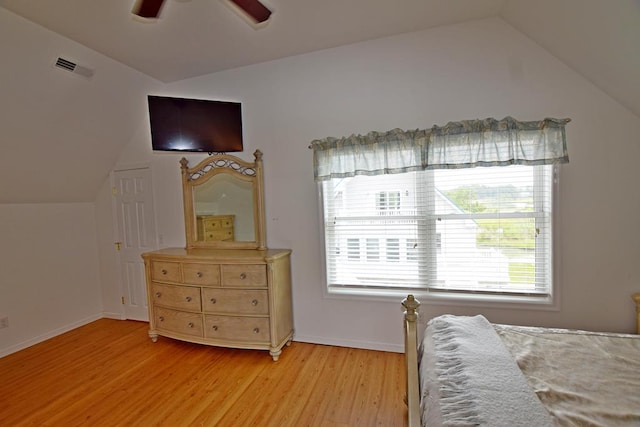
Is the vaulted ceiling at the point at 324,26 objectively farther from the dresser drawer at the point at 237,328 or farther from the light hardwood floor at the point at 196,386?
the light hardwood floor at the point at 196,386

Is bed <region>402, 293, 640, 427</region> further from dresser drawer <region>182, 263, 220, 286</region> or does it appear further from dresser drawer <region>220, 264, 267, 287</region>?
dresser drawer <region>182, 263, 220, 286</region>

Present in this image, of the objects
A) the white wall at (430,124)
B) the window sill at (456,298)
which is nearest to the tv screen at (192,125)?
the white wall at (430,124)

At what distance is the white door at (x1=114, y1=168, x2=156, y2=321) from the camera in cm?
346

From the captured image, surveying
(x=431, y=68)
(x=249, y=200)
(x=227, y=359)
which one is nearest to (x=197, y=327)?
(x=227, y=359)

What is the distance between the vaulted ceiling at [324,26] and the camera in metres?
1.70

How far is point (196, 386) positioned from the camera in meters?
2.22

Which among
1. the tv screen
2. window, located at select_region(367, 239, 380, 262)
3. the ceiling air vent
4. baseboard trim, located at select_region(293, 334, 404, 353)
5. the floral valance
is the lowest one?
baseboard trim, located at select_region(293, 334, 404, 353)

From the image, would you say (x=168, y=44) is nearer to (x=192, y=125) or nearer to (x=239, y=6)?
(x=192, y=125)

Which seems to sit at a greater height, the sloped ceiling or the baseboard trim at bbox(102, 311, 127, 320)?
the sloped ceiling

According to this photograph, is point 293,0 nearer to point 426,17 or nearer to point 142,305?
point 426,17

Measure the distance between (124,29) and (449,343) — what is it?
315cm

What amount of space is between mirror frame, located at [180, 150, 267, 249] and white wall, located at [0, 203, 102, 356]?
162 cm

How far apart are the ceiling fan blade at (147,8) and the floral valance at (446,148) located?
A: 1.45 meters

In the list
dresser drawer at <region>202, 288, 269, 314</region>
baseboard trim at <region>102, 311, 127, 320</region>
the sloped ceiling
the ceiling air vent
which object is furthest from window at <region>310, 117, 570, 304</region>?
baseboard trim at <region>102, 311, 127, 320</region>
